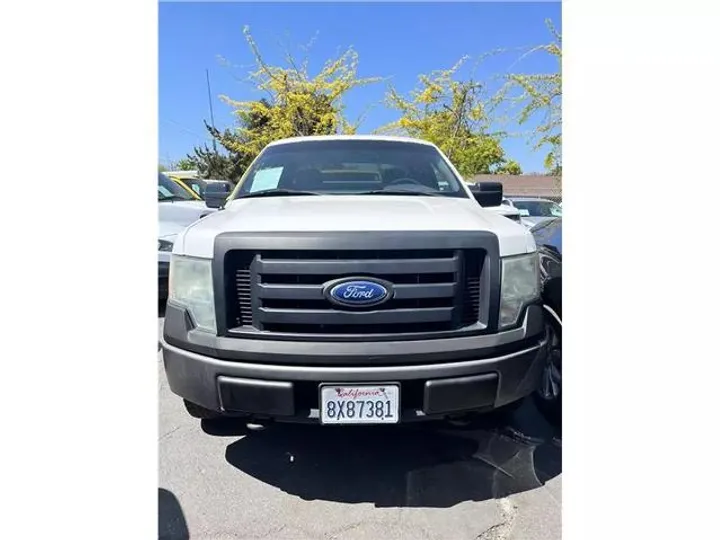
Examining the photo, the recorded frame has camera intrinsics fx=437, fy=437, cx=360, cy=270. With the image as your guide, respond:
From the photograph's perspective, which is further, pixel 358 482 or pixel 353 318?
→ pixel 358 482

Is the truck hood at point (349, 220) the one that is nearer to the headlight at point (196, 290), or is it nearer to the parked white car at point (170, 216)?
the headlight at point (196, 290)

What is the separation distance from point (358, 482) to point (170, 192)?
19.5ft

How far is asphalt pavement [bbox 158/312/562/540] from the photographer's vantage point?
2045mm

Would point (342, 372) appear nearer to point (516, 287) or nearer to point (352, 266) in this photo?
point (352, 266)

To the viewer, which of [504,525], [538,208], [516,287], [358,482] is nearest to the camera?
[504,525]

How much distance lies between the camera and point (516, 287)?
217 cm

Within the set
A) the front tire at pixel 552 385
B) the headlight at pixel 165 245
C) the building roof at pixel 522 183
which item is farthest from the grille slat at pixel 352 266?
the building roof at pixel 522 183

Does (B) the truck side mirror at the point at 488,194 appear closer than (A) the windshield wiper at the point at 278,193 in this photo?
No

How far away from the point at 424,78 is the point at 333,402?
1368 centimetres

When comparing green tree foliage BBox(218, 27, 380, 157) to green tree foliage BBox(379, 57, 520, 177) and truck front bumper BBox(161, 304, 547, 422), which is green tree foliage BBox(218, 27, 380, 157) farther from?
truck front bumper BBox(161, 304, 547, 422)

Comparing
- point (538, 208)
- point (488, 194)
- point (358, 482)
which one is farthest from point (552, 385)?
point (538, 208)

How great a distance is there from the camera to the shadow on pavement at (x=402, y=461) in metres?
2.27

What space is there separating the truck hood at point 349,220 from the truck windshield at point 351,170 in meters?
0.47

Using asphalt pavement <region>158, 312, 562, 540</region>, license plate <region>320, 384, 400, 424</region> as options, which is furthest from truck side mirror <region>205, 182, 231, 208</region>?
license plate <region>320, 384, 400, 424</region>
